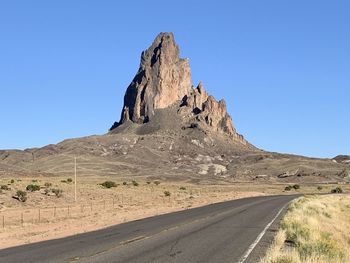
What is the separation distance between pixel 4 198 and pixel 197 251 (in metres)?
39.0

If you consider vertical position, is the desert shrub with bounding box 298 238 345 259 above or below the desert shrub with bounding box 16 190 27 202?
below

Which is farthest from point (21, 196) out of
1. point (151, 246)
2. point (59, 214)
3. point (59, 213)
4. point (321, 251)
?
point (321, 251)

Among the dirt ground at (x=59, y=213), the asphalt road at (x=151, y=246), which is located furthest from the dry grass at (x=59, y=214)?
the asphalt road at (x=151, y=246)

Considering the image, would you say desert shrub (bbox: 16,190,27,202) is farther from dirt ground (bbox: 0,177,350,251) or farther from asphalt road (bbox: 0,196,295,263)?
asphalt road (bbox: 0,196,295,263)

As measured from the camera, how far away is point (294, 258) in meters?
12.9

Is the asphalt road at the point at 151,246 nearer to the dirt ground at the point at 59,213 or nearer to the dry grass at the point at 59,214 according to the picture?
the dirt ground at the point at 59,213

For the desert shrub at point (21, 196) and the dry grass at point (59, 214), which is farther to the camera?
the desert shrub at point (21, 196)

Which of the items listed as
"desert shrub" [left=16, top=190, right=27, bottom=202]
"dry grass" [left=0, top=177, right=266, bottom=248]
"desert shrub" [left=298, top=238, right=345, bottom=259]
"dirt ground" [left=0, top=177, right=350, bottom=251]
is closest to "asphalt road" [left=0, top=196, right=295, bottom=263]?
"desert shrub" [left=298, top=238, right=345, bottom=259]

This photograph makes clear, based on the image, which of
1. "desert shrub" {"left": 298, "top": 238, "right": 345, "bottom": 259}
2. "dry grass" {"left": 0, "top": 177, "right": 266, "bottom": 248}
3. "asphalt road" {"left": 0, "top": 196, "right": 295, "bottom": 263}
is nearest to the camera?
"desert shrub" {"left": 298, "top": 238, "right": 345, "bottom": 259}

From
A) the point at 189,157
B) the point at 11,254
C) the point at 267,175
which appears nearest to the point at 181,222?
the point at 11,254

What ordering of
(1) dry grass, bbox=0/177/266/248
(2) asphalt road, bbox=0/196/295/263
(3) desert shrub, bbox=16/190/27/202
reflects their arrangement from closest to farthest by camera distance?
(2) asphalt road, bbox=0/196/295/263 < (1) dry grass, bbox=0/177/266/248 < (3) desert shrub, bbox=16/190/27/202

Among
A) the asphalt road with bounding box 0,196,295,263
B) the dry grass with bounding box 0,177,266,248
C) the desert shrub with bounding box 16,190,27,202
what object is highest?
the desert shrub with bounding box 16,190,27,202

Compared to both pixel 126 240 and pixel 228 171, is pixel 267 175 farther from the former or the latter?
pixel 126 240

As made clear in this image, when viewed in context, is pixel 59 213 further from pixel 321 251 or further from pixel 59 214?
pixel 321 251
